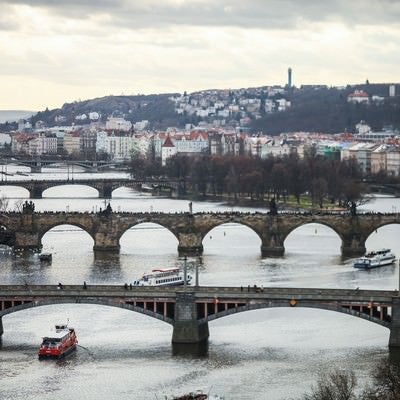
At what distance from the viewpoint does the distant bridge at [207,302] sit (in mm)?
44031

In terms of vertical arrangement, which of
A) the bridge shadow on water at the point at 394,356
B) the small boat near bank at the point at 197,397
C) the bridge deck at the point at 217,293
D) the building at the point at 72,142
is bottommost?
the small boat near bank at the point at 197,397

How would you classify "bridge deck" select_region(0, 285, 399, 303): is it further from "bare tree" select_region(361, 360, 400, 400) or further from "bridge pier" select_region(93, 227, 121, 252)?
"bridge pier" select_region(93, 227, 121, 252)

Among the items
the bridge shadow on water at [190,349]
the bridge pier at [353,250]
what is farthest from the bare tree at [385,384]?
the bridge pier at [353,250]

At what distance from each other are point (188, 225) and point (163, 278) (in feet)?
40.0

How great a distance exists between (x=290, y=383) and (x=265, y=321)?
8579 mm

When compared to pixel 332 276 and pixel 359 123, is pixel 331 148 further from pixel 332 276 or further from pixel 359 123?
pixel 332 276

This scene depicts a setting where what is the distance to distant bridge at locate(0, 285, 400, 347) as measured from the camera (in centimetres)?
4403

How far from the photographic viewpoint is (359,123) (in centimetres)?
18500

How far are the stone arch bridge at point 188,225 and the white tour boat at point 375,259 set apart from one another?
4.05m

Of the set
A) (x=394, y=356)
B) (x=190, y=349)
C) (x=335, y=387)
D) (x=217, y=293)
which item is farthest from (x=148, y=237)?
(x=335, y=387)

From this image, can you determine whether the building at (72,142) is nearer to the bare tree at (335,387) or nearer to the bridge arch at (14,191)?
the bridge arch at (14,191)

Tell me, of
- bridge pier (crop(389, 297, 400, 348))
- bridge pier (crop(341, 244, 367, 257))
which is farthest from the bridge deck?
bridge pier (crop(341, 244, 367, 257))

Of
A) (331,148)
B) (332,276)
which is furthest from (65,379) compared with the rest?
(331,148)

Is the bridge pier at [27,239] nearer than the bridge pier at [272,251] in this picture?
No
